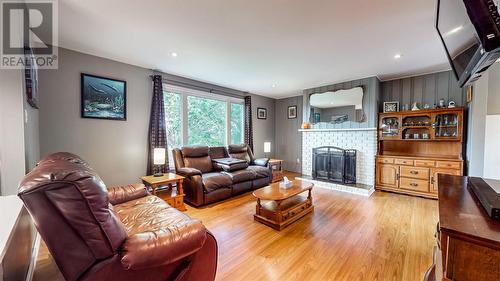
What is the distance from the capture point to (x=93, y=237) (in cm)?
95

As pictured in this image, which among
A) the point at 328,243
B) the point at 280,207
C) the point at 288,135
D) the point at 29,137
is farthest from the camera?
the point at 288,135

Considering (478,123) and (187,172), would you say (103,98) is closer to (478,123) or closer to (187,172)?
(187,172)

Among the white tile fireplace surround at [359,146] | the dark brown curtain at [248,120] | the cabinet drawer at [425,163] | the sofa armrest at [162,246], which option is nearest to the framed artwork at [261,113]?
the dark brown curtain at [248,120]

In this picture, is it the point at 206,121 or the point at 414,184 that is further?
the point at 206,121

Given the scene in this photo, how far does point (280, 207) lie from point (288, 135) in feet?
12.9

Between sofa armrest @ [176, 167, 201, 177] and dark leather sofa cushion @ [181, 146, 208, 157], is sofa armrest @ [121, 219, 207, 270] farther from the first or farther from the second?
dark leather sofa cushion @ [181, 146, 208, 157]

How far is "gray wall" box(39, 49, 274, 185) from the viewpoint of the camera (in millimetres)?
2768

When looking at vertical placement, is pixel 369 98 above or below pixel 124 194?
above

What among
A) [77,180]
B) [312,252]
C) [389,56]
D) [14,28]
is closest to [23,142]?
[14,28]

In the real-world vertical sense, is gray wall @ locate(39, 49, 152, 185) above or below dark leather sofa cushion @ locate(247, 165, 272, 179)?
above

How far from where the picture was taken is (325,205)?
10.9 feet

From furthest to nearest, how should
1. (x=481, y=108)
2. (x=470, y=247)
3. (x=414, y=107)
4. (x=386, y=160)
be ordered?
(x=386, y=160) → (x=414, y=107) → (x=481, y=108) → (x=470, y=247)

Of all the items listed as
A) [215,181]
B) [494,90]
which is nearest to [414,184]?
[494,90]

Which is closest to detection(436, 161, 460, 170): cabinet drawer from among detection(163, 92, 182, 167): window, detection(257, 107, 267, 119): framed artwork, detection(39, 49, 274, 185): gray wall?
detection(257, 107, 267, 119): framed artwork
